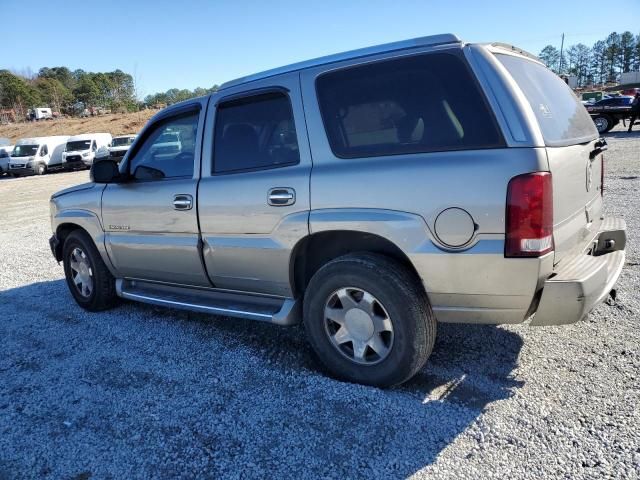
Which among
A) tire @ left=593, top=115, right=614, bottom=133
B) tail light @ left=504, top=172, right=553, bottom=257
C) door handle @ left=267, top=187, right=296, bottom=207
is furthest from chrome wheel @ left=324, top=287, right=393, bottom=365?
tire @ left=593, top=115, right=614, bottom=133

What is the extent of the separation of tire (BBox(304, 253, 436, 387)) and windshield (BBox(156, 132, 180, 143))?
1.89m

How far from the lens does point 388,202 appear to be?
279 centimetres

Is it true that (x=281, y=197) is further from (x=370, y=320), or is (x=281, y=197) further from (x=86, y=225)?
(x=86, y=225)

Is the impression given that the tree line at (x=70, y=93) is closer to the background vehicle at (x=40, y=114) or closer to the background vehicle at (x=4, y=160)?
the background vehicle at (x=40, y=114)

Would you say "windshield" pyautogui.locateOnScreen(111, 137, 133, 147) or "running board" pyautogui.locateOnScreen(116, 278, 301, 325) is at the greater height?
"windshield" pyautogui.locateOnScreen(111, 137, 133, 147)

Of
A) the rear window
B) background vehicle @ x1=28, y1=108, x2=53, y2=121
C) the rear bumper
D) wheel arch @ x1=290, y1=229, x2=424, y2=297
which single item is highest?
background vehicle @ x1=28, y1=108, x2=53, y2=121

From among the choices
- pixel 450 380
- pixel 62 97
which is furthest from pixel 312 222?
pixel 62 97

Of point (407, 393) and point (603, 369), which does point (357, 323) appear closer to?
point (407, 393)

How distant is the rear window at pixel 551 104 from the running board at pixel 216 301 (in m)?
1.90

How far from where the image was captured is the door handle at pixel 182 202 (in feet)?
12.3

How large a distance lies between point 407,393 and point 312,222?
1191 mm

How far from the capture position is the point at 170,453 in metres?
2.61

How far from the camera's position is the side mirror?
4227 mm

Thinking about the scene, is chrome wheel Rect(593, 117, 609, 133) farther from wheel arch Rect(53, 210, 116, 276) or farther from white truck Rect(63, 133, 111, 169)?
white truck Rect(63, 133, 111, 169)
